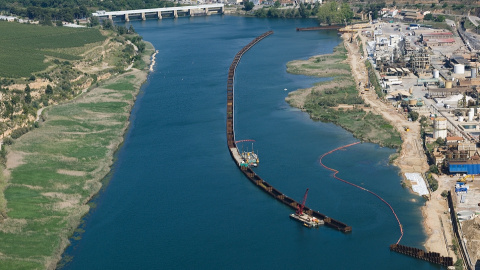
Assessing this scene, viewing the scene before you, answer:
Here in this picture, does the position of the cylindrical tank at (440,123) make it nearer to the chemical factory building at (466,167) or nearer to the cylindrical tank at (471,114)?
the cylindrical tank at (471,114)

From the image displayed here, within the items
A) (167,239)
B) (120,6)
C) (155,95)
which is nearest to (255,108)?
(155,95)

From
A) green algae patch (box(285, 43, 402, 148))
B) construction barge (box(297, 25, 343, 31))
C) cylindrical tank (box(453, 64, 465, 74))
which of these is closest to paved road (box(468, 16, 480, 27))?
construction barge (box(297, 25, 343, 31))

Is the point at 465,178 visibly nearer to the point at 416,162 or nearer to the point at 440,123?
the point at 416,162

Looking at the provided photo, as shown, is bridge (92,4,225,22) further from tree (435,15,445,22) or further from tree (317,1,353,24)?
tree (435,15,445,22)

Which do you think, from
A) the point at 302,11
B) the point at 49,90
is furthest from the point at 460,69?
the point at 302,11

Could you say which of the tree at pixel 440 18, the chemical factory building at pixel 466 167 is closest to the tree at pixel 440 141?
the chemical factory building at pixel 466 167

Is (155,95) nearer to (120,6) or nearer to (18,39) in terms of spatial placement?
(18,39)
